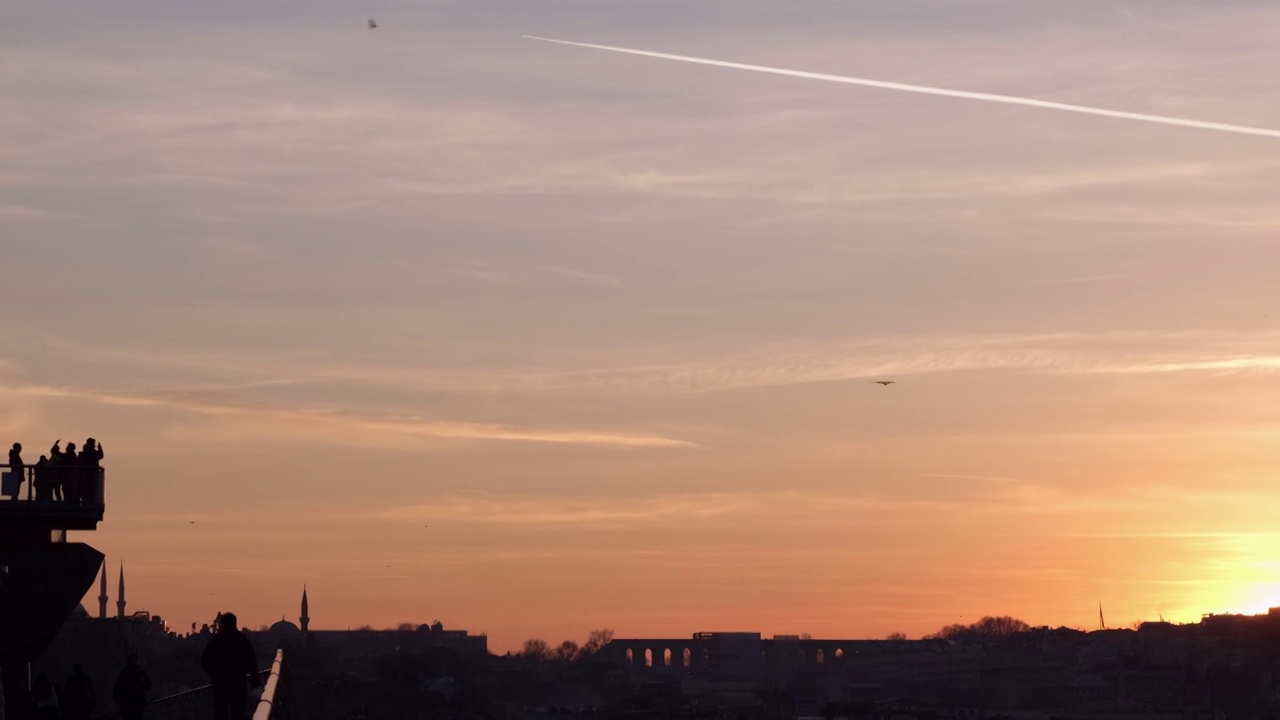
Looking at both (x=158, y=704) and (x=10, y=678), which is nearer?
(x=158, y=704)

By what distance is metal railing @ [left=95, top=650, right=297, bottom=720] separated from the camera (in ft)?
78.2

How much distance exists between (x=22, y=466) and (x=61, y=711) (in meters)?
17.5

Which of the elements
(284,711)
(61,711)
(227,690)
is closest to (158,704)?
(61,711)

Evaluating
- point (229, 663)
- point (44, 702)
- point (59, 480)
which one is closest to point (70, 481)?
point (59, 480)

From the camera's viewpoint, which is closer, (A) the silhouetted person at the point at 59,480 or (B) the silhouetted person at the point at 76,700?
(B) the silhouetted person at the point at 76,700

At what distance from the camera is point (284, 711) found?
3127 cm

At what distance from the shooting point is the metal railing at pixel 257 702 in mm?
23839

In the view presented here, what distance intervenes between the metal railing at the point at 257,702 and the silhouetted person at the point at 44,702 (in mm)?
1403

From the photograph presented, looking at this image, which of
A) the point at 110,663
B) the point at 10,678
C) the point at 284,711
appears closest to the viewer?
the point at 284,711

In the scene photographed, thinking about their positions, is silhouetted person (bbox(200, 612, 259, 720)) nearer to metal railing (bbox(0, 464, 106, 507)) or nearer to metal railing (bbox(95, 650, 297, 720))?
metal railing (bbox(95, 650, 297, 720))

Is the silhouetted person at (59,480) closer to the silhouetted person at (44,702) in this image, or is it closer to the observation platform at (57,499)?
the observation platform at (57,499)

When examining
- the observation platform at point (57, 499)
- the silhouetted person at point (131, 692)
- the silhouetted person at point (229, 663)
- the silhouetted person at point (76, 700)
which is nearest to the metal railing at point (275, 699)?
the silhouetted person at point (229, 663)

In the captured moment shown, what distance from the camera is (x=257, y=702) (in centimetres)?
3384

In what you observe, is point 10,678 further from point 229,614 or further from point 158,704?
point 229,614
